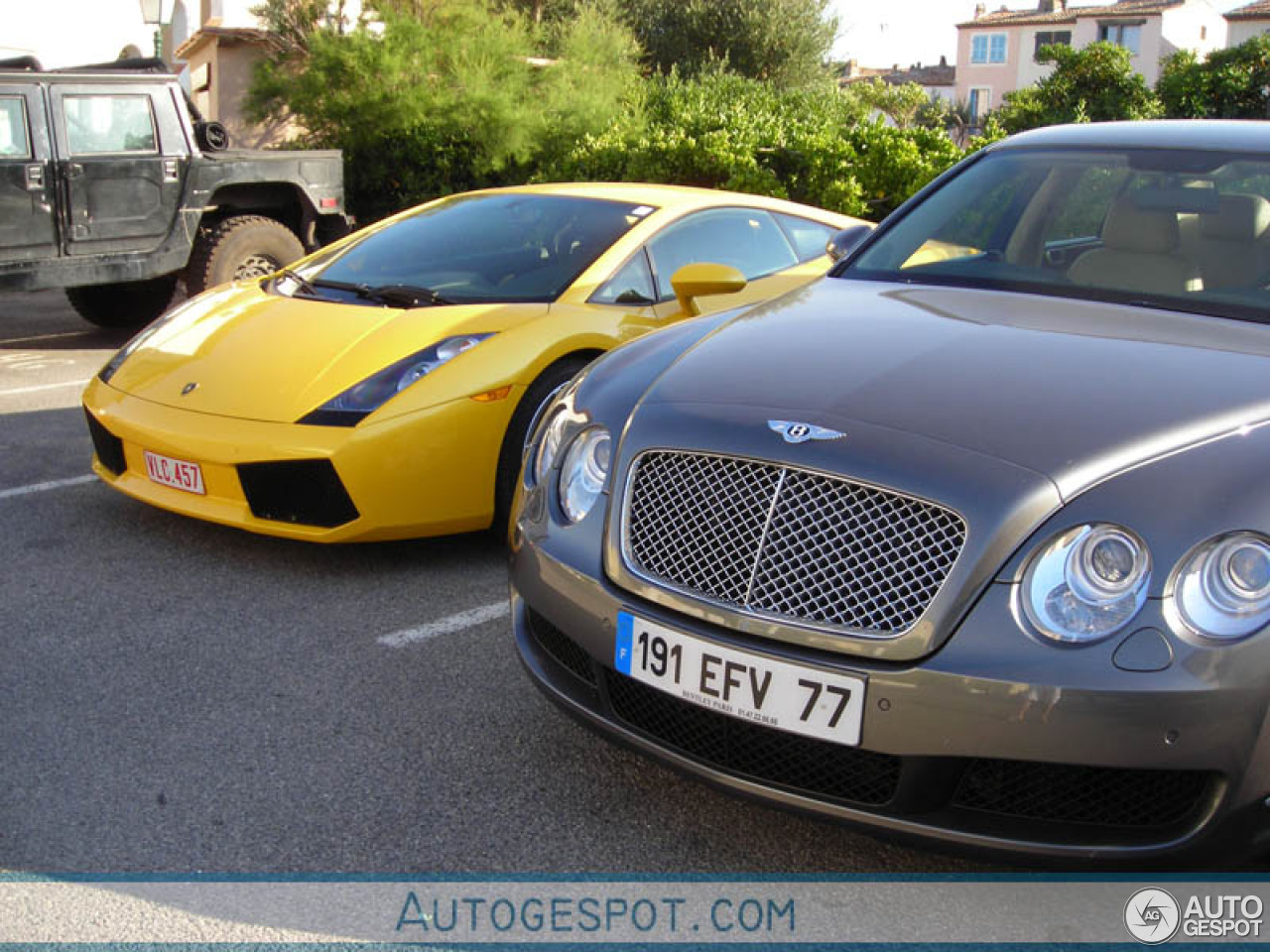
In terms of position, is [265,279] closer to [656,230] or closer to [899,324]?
[656,230]

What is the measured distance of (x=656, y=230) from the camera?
5254mm

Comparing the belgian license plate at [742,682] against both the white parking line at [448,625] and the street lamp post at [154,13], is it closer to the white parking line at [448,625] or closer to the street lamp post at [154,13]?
the white parking line at [448,625]

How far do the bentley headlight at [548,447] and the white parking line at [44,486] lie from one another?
3.09m

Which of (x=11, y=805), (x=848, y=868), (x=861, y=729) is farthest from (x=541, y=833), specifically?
(x=11, y=805)

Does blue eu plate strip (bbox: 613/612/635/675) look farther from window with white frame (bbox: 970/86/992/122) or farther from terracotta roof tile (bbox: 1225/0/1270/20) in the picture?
window with white frame (bbox: 970/86/992/122)

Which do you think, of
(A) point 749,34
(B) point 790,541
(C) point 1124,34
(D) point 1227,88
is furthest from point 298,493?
(C) point 1124,34

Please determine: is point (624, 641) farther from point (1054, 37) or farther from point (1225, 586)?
point (1054, 37)

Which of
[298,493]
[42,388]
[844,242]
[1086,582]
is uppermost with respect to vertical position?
[844,242]

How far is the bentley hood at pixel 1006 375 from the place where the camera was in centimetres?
248

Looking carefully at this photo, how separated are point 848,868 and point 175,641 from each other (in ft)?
6.87

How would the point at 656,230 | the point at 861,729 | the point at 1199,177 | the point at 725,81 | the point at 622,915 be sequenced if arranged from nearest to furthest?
the point at 861,729 < the point at 622,915 < the point at 1199,177 < the point at 656,230 < the point at 725,81

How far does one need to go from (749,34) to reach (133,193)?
21.9 meters

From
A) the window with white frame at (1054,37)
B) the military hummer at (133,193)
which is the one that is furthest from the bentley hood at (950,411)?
the window with white frame at (1054,37)

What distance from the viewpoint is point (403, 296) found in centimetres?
497
